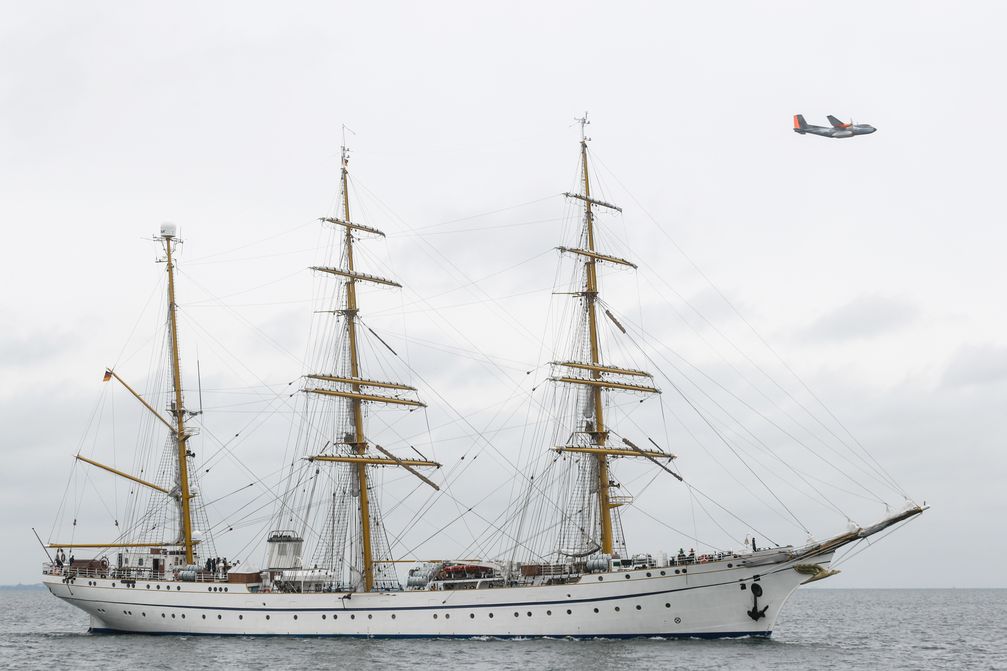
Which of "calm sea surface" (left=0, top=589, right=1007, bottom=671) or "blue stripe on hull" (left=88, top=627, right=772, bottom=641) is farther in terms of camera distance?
"blue stripe on hull" (left=88, top=627, right=772, bottom=641)

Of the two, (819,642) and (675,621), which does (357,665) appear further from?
(819,642)

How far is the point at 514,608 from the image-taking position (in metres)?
54.4

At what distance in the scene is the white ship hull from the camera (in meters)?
52.1

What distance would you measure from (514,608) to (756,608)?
12538 millimetres

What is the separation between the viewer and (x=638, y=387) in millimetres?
62250

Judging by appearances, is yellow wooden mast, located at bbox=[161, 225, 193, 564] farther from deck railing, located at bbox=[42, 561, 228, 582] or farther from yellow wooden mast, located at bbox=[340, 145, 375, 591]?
yellow wooden mast, located at bbox=[340, 145, 375, 591]

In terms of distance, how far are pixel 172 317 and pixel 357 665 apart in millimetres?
32134

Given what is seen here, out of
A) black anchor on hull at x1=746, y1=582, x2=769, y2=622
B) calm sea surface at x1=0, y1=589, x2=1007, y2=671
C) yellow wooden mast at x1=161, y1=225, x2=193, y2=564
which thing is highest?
yellow wooden mast at x1=161, y1=225, x2=193, y2=564

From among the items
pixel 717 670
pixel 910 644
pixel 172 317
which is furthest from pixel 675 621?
pixel 172 317

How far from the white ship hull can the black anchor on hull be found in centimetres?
10

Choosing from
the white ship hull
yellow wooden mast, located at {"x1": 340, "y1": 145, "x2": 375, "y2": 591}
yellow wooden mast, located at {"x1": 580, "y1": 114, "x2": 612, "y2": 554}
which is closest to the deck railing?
the white ship hull

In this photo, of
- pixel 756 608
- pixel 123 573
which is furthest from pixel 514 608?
pixel 123 573

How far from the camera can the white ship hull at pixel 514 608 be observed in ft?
171

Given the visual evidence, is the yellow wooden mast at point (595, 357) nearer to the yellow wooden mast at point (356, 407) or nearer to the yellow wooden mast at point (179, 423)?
the yellow wooden mast at point (356, 407)
